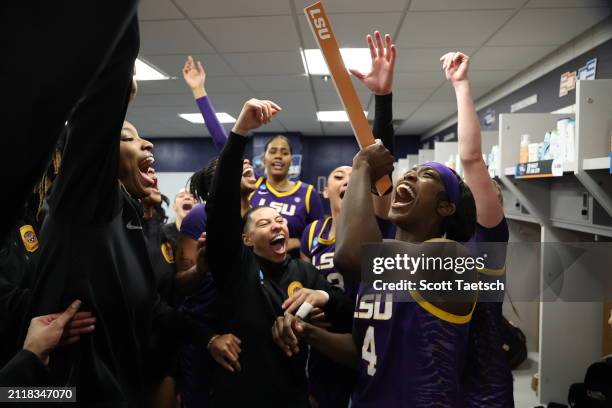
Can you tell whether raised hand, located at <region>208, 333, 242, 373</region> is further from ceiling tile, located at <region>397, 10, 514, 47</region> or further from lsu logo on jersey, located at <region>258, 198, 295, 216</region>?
ceiling tile, located at <region>397, 10, 514, 47</region>

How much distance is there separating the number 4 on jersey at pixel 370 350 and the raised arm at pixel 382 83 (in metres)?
0.41

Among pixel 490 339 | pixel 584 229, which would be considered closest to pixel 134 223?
pixel 490 339

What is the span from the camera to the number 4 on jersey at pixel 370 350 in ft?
3.53

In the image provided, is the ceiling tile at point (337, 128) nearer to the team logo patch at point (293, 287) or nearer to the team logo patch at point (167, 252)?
the team logo patch at point (167, 252)

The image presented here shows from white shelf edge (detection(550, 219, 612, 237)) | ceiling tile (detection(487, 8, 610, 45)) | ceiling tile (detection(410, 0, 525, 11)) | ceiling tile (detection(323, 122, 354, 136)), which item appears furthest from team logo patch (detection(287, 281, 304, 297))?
ceiling tile (detection(323, 122, 354, 136))

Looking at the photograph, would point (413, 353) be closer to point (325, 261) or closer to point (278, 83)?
point (325, 261)

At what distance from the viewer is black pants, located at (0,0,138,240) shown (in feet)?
0.72

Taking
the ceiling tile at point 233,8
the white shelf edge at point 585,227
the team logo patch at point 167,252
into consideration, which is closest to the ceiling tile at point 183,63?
the ceiling tile at point 233,8

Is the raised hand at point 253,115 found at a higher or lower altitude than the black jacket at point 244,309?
higher

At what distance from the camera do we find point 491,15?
3348mm

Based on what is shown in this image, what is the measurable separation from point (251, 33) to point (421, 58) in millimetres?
1756

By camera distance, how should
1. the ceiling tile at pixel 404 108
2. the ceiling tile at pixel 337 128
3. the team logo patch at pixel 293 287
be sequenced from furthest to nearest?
the ceiling tile at pixel 337 128 → the ceiling tile at pixel 404 108 → the team logo patch at pixel 293 287

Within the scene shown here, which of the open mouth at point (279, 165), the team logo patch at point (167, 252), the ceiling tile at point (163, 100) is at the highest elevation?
the ceiling tile at point (163, 100)

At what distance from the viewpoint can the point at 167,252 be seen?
5.95ft
